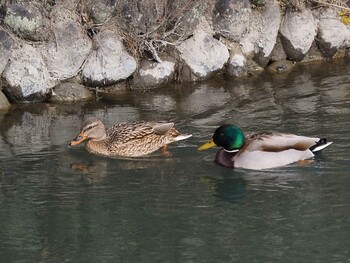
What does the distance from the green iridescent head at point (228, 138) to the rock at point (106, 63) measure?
3228 mm

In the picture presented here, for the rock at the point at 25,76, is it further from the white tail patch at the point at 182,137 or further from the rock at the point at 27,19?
the white tail patch at the point at 182,137

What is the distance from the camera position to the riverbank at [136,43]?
40.3ft

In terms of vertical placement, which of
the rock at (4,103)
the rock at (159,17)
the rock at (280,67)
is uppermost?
the rock at (159,17)

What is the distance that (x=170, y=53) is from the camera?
1318cm

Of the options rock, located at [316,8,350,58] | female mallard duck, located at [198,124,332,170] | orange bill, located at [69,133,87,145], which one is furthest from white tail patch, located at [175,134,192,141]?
rock, located at [316,8,350,58]

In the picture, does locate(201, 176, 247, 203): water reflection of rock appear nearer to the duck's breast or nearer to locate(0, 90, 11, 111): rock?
the duck's breast

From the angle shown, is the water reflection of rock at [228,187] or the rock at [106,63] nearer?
the water reflection of rock at [228,187]

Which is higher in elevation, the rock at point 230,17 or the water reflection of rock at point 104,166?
the rock at point 230,17

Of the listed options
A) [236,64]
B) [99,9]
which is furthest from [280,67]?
[99,9]

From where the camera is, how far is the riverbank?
1230 cm

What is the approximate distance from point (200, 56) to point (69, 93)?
2.02 m

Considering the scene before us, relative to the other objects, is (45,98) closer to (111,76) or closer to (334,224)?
(111,76)

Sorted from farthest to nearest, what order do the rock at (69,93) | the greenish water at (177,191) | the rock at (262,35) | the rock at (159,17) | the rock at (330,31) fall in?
the rock at (330,31) < the rock at (262,35) < the rock at (159,17) < the rock at (69,93) < the greenish water at (177,191)

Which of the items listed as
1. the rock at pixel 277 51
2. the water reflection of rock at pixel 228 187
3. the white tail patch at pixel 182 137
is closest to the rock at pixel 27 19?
the white tail patch at pixel 182 137
